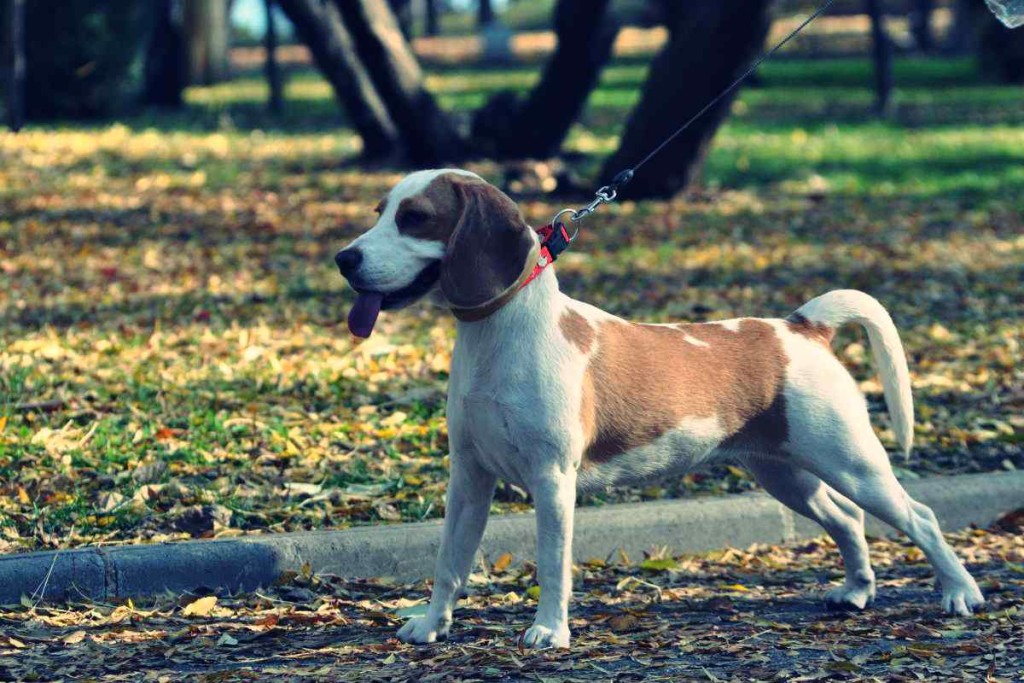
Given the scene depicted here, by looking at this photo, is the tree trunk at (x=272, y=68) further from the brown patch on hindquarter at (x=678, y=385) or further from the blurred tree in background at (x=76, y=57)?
the brown patch on hindquarter at (x=678, y=385)

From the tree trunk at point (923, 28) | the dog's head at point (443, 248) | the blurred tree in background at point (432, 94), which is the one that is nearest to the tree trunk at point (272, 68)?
the blurred tree in background at point (432, 94)

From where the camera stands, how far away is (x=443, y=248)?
4496 millimetres

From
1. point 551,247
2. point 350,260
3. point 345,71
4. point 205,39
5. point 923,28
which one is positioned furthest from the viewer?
point 923,28

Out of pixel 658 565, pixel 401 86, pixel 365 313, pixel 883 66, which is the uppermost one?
pixel 401 86

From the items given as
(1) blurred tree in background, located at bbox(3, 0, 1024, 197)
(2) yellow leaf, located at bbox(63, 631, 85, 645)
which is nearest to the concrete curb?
(2) yellow leaf, located at bbox(63, 631, 85, 645)

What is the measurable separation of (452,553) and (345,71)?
11.3 m

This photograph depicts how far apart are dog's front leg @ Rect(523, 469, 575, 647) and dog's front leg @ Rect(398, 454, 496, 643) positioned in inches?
11.2

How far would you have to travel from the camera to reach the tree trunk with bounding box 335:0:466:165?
14680mm

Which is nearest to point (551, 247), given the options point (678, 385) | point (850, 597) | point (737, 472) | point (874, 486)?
point (678, 385)

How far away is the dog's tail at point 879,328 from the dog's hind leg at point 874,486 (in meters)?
0.36

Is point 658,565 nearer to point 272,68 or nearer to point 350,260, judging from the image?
point 350,260

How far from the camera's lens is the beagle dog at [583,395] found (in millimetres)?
4488

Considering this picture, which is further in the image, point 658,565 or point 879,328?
point 658,565

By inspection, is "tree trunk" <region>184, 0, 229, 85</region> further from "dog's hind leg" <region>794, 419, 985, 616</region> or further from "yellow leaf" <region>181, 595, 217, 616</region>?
"dog's hind leg" <region>794, 419, 985, 616</region>
